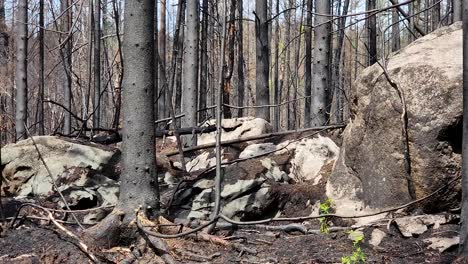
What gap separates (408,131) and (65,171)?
423 cm

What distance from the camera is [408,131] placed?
4527 millimetres

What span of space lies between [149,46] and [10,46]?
1866 cm

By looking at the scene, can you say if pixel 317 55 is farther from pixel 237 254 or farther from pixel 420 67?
pixel 237 254

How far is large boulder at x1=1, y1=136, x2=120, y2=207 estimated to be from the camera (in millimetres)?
5949

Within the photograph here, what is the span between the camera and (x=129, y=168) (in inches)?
163

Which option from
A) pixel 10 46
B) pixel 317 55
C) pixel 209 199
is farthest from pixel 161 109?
pixel 209 199

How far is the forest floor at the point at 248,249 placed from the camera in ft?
11.9

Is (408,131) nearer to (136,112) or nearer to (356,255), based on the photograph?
(356,255)

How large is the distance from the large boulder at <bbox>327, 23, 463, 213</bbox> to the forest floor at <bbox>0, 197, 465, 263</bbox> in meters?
0.57

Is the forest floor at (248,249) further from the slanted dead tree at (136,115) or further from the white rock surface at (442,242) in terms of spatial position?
the slanted dead tree at (136,115)

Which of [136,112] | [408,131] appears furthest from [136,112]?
[408,131]

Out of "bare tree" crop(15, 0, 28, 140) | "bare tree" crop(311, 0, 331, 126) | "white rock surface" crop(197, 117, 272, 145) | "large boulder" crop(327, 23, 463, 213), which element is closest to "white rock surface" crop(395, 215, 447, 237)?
"large boulder" crop(327, 23, 463, 213)

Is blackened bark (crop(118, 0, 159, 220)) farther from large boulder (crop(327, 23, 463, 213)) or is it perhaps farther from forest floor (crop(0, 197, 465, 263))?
large boulder (crop(327, 23, 463, 213))

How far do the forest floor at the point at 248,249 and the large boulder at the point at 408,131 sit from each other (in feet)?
1.88
